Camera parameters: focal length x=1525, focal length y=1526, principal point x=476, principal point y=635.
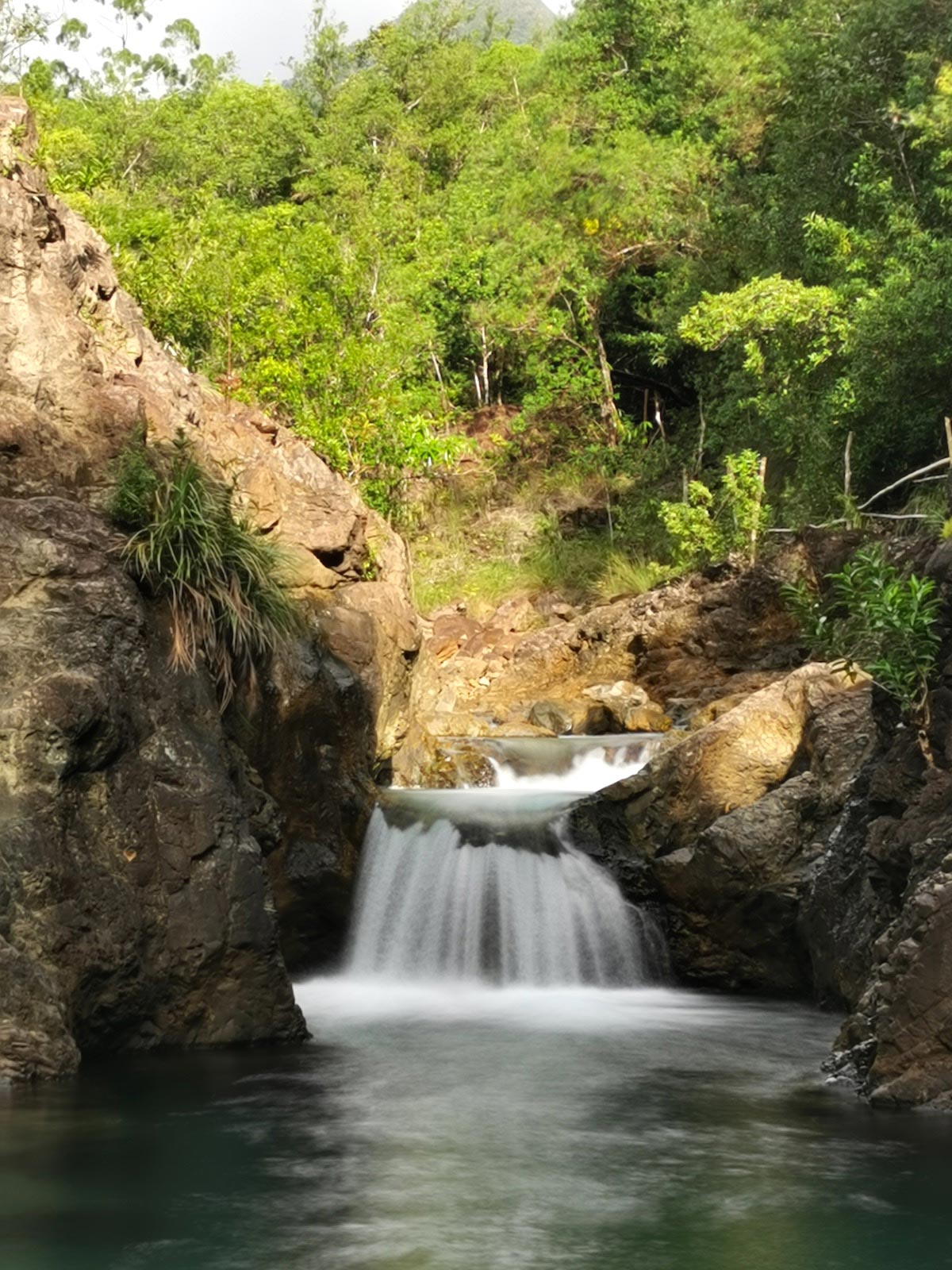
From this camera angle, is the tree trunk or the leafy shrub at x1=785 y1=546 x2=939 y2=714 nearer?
the leafy shrub at x1=785 y1=546 x2=939 y2=714

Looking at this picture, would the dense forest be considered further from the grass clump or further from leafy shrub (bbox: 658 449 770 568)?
the grass clump

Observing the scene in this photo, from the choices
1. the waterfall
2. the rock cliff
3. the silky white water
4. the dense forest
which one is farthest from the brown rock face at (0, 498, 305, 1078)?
the dense forest

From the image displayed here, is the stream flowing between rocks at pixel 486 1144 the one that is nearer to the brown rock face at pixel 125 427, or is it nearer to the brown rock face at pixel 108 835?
the brown rock face at pixel 108 835

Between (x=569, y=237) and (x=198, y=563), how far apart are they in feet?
81.9

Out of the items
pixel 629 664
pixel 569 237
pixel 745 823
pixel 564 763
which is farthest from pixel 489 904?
pixel 569 237

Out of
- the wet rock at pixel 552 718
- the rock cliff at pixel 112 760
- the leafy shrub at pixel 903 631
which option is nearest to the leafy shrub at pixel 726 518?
the wet rock at pixel 552 718

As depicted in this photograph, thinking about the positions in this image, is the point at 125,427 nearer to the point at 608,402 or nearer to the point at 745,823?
the point at 745,823

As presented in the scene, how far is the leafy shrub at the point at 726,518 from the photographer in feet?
86.4

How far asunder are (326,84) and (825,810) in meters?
45.7

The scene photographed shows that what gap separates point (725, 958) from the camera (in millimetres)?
14633

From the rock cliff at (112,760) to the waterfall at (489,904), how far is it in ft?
1.67

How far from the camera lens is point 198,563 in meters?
12.8

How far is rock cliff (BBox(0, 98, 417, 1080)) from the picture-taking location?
35.0 ft

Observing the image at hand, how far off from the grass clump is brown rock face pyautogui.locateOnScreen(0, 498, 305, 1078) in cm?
41
